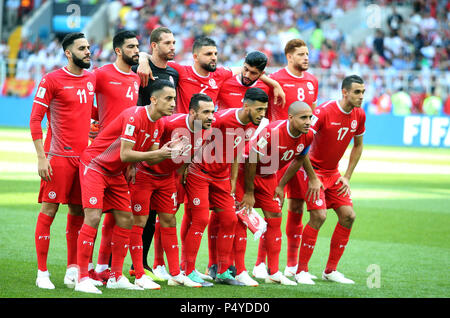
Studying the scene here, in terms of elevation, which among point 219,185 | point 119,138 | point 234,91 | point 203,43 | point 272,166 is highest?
point 203,43

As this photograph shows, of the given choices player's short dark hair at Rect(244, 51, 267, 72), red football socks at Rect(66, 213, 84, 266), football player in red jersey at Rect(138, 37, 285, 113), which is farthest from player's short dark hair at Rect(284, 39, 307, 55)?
red football socks at Rect(66, 213, 84, 266)

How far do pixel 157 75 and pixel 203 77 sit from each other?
21.5 inches

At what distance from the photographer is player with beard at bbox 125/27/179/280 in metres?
8.30

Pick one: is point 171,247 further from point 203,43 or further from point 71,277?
point 203,43

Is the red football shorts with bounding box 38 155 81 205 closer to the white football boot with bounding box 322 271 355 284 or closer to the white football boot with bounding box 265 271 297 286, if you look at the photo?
the white football boot with bounding box 265 271 297 286

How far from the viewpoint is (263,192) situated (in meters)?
8.32

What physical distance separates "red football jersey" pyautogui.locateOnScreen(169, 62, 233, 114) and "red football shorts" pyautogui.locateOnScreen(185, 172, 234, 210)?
1033 mm

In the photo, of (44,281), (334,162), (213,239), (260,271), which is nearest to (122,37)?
(213,239)

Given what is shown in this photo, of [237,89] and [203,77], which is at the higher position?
[203,77]
